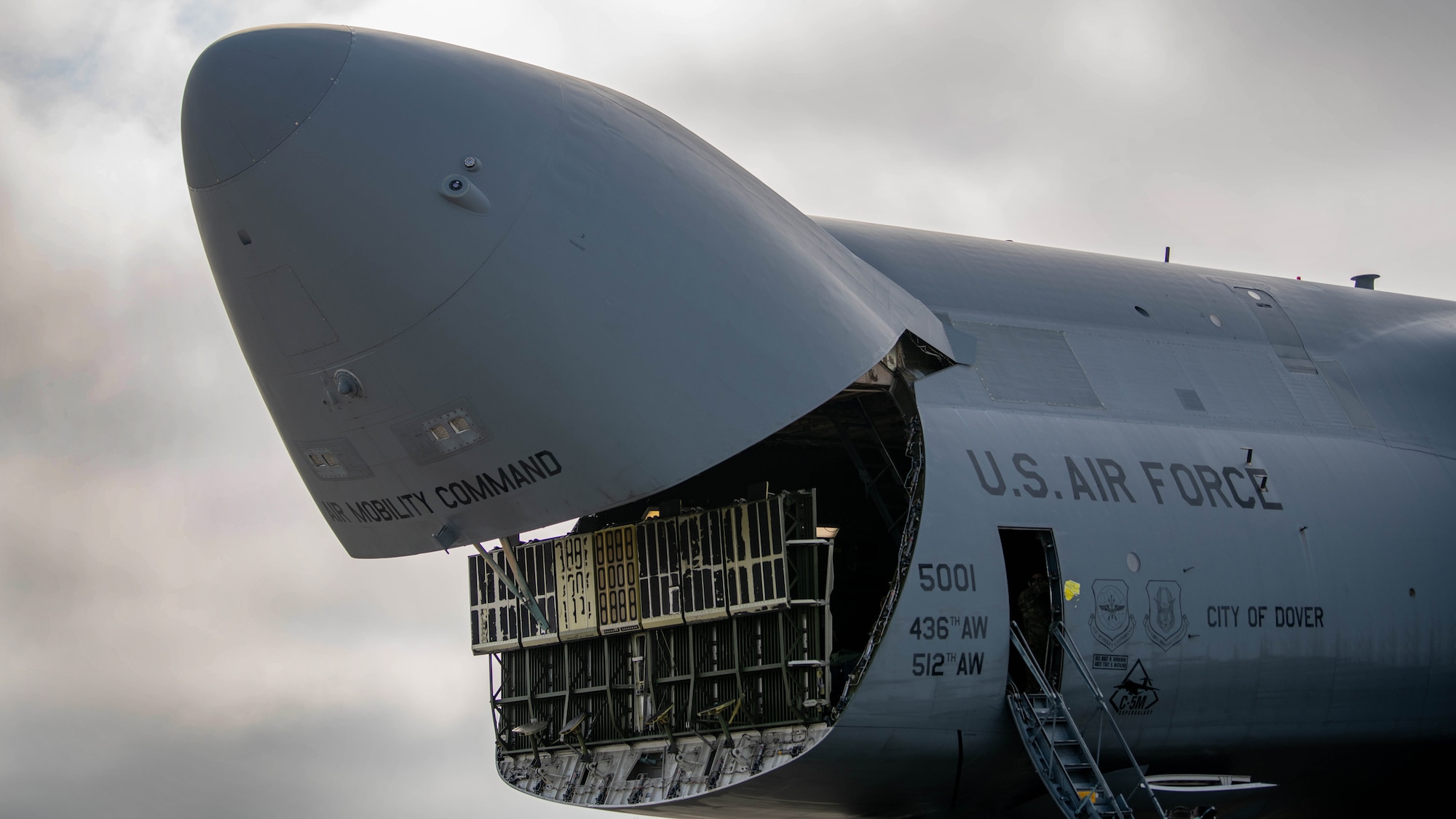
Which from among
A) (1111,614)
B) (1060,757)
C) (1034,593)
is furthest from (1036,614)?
(1060,757)

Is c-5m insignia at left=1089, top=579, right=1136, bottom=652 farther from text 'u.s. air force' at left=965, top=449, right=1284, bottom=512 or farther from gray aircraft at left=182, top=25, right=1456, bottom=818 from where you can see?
text 'u.s. air force' at left=965, top=449, right=1284, bottom=512

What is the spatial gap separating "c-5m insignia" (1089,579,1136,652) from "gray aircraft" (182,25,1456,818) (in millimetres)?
37

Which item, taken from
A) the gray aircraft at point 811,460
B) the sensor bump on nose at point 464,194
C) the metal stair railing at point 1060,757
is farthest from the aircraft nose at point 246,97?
the metal stair railing at point 1060,757

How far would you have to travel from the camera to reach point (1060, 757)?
15602mm

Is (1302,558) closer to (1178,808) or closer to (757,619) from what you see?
(1178,808)

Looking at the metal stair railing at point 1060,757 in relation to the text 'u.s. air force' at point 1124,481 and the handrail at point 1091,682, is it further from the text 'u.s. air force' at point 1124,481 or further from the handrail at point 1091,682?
the text 'u.s. air force' at point 1124,481

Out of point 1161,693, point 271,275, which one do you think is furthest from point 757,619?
point 271,275

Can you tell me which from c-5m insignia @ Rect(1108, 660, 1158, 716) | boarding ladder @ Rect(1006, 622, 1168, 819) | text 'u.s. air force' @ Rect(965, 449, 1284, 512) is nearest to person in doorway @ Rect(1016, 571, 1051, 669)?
boarding ladder @ Rect(1006, 622, 1168, 819)

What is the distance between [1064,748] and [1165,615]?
6.68ft

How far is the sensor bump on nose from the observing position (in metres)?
13.3

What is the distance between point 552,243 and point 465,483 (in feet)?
8.05

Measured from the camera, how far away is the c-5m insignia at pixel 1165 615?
16.6 meters

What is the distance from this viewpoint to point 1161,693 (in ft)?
54.6

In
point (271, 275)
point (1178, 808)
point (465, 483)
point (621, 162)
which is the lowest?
point (1178, 808)
